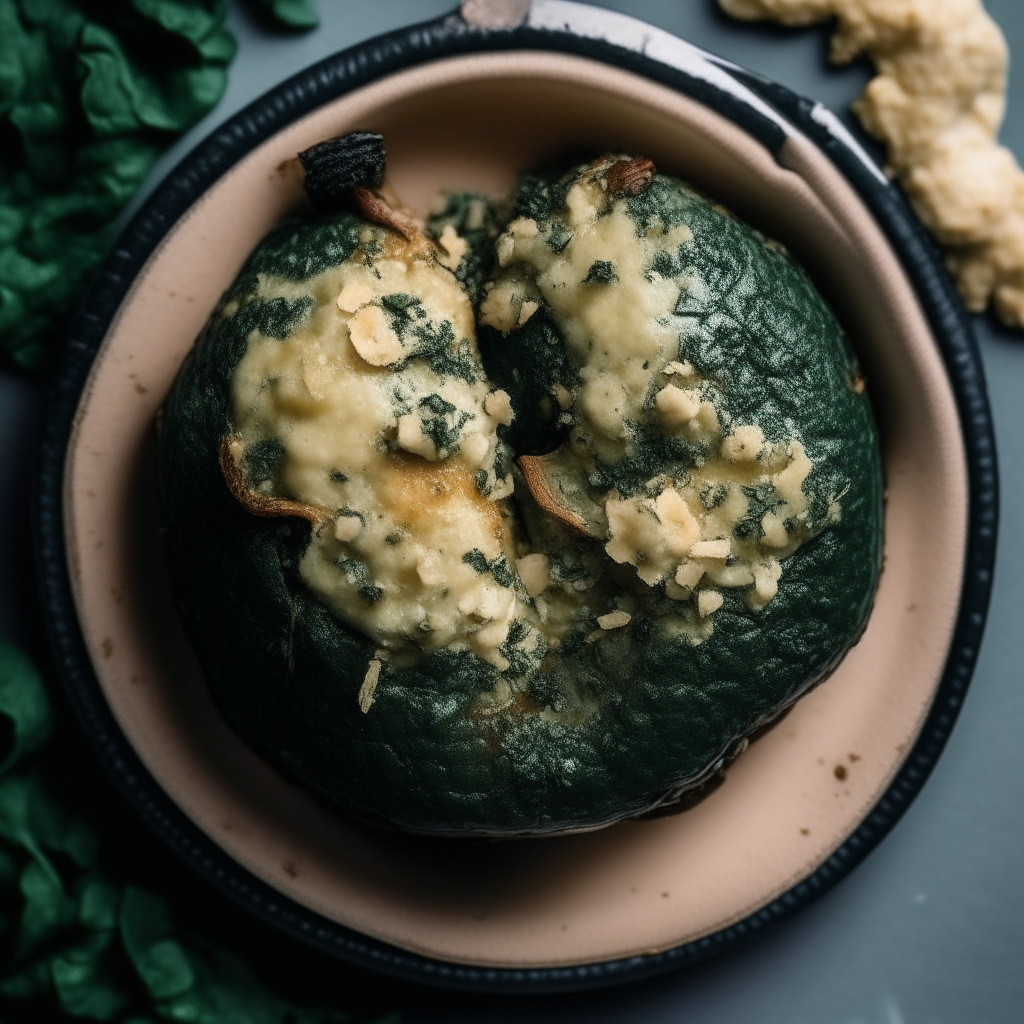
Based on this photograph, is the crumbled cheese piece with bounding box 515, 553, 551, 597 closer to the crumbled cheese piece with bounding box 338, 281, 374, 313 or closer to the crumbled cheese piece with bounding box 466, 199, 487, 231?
the crumbled cheese piece with bounding box 338, 281, 374, 313

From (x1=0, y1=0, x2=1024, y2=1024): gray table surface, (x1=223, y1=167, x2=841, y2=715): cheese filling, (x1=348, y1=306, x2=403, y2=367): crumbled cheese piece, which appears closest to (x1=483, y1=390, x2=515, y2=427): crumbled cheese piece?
(x1=223, y1=167, x2=841, y2=715): cheese filling

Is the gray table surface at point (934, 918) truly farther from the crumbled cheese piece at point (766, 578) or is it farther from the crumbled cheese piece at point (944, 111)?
the crumbled cheese piece at point (766, 578)

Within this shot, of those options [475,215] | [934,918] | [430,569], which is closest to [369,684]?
[430,569]

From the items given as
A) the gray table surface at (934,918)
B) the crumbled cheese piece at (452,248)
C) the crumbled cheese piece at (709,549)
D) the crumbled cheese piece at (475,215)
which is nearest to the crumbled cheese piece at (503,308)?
the crumbled cheese piece at (452,248)

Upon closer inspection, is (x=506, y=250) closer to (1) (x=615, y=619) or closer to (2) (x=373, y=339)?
(2) (x=373, y=339)

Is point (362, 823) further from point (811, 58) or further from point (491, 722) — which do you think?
point (811, 58)

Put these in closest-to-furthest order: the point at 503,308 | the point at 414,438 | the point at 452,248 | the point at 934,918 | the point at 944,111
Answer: the point at 414,438
the point at 503,308
the point at 452,248
the point at 944,111
the point at 934,918
